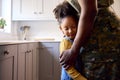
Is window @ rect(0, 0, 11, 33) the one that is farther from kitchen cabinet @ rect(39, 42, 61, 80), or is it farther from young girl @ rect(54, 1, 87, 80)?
young girl @ rect(54, 1, 87, 80)

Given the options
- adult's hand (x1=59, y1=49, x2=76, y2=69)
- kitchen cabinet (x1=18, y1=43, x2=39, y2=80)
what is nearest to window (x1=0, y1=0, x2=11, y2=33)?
kitchen cabinet (x1=18, y1=43, x2=39, y2=80)

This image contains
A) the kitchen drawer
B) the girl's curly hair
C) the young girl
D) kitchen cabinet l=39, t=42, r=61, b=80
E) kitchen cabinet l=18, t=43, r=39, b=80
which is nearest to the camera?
the young girl

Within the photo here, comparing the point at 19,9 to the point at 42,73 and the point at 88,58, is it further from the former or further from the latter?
the point at 88,58

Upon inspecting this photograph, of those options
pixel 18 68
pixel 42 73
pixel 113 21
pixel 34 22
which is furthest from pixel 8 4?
pixel 113 21

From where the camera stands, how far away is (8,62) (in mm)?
1965

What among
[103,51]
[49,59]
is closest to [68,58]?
[103,51]

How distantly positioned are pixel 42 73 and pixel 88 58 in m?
2.62

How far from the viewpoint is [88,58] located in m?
0.86

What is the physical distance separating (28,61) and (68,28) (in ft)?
5.69

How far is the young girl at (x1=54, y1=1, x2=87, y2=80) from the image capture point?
0.92 m

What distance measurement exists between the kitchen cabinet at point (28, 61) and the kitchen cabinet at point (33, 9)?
21.5 inches

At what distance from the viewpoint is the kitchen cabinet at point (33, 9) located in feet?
11.7

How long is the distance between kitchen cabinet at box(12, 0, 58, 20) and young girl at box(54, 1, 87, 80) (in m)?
2.39

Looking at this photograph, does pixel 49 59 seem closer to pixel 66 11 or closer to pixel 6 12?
pixel 6 12
